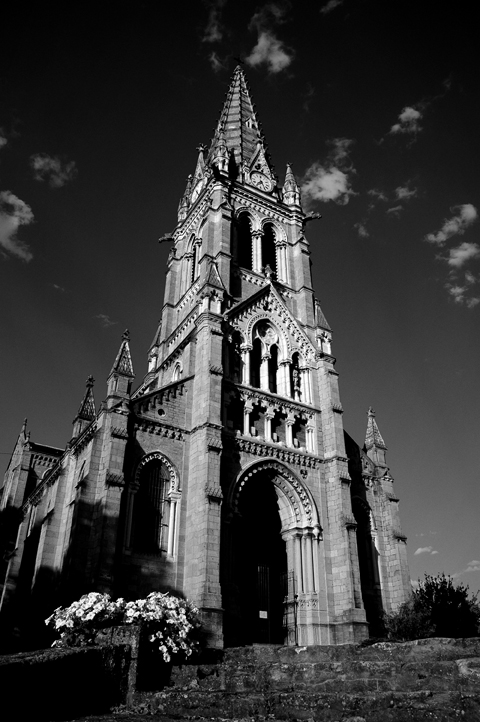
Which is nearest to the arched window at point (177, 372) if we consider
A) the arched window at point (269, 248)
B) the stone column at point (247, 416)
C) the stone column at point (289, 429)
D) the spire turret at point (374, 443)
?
the stone column at point (247, 416)

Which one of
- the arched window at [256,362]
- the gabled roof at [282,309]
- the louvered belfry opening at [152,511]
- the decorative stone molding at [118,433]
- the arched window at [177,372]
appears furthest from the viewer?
the gabled roof at [282,309]

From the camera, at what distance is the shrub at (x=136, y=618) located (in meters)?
17.5

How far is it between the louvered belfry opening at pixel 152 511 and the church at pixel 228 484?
2.5 inches

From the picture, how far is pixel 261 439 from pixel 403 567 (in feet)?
33.1

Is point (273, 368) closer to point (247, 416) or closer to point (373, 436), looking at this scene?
point (247, 416)

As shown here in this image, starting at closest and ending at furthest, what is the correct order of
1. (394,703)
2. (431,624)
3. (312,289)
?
1. (394,703)
2. (431,624)
3. (312,289)

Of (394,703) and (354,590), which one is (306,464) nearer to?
(354,590)

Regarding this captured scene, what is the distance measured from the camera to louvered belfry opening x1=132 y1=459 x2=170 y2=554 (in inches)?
941

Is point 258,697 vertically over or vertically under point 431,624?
under

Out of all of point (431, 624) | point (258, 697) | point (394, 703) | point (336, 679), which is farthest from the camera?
point (431, 624)

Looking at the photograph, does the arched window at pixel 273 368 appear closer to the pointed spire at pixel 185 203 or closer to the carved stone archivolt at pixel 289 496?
the carved stone archivolt at pixel 289 496

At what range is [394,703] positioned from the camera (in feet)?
31.3

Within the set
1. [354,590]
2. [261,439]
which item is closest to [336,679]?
[354,590]

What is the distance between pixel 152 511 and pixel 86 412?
12.0 metres
